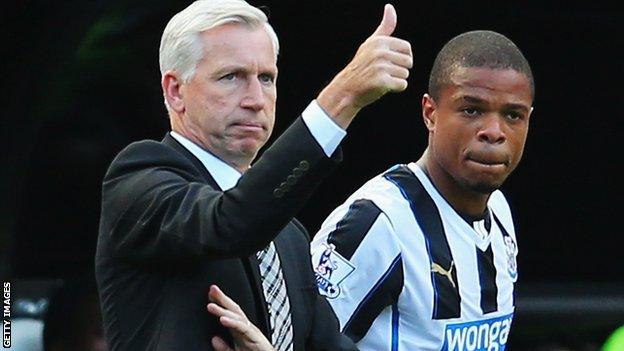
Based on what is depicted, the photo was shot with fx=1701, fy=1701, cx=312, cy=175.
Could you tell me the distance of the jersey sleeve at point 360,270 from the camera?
4090 mm

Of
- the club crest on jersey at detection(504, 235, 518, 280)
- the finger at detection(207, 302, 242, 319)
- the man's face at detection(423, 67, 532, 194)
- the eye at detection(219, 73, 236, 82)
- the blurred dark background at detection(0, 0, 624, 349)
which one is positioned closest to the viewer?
the finger at detection(207, 302, 242, 319)

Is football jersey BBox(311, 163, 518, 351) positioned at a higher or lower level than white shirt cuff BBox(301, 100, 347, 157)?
lower

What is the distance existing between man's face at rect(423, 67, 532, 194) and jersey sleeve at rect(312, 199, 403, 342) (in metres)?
0.24

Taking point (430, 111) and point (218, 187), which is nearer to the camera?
point (218, 187)

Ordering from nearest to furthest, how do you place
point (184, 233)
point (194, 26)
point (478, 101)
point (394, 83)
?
point (394, 83) < point (184, 233) < point (194, 26) < point (478, 101)

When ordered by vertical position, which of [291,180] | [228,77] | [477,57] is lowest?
[291,180]

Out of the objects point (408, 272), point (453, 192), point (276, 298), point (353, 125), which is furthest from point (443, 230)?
point (353, 125)

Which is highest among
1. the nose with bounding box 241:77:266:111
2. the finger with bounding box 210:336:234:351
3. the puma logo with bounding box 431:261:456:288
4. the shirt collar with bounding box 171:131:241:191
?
the nose with bounding box 241:77:266:111

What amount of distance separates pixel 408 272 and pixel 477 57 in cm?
58

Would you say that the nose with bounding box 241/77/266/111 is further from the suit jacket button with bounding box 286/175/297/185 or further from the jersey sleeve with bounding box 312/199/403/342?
the jersey sleeve with bounding box 312/199/403/342

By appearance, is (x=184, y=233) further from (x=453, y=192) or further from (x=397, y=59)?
(x=453, y=192)

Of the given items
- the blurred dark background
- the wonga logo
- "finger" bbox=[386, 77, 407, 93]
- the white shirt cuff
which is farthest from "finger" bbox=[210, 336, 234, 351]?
the blurred dark background

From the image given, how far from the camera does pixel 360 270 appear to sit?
410 centimetres

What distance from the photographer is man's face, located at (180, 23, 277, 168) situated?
10.5 feet
